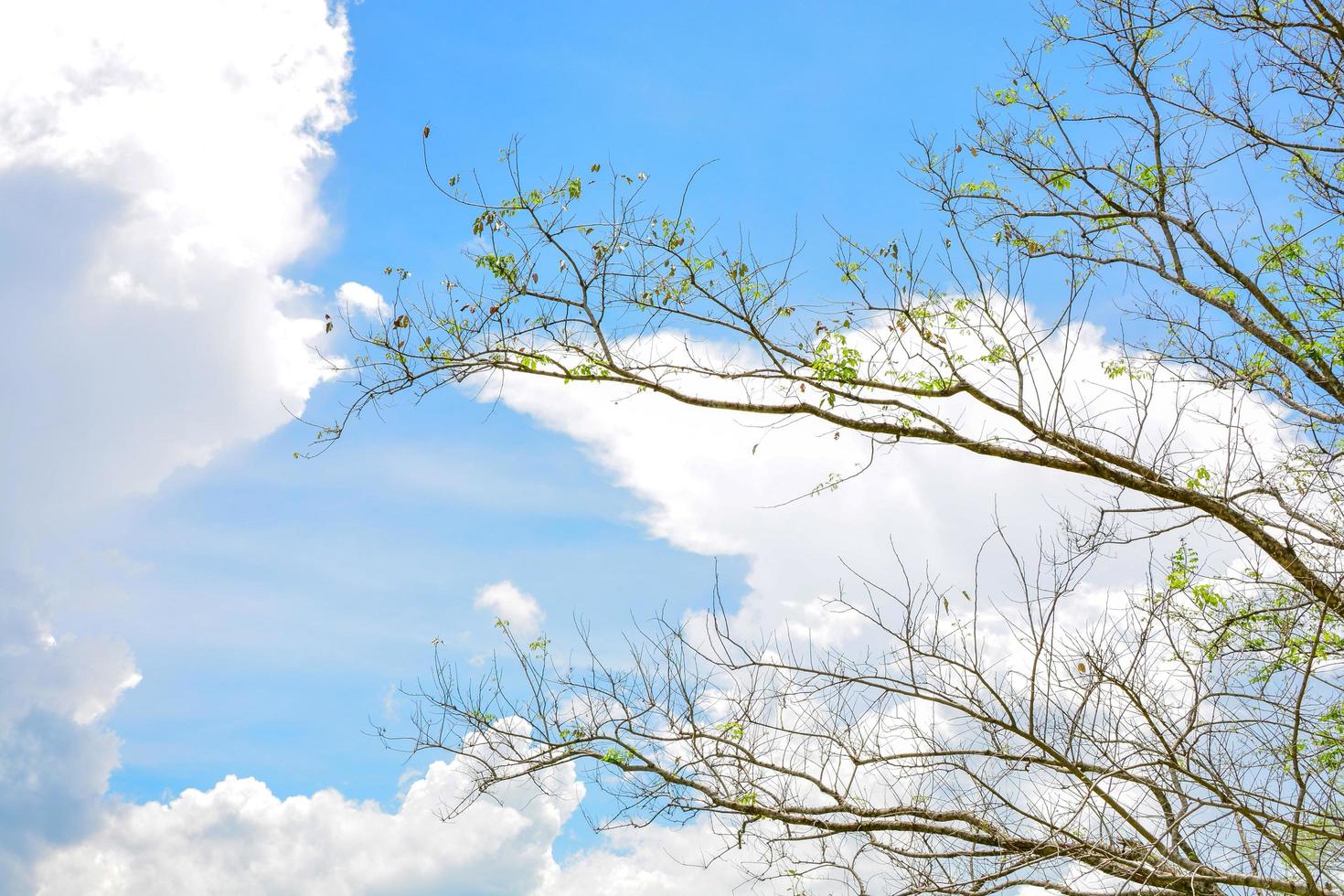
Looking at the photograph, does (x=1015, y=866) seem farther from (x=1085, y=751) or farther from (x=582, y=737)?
(x=582, y=737)

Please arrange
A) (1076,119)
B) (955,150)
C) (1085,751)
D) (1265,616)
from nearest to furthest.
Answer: (1085,751) → (1265,616) → (955,150) → (1076,119)

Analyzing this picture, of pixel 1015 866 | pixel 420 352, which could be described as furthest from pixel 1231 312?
pixel 420 352

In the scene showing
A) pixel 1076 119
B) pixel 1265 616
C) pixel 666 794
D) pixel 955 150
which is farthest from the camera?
pixel 1076 119

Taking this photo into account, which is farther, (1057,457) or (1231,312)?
(1231,312)

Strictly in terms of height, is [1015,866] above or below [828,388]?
below

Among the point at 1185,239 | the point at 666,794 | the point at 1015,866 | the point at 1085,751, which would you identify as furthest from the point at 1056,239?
the point at 666,794

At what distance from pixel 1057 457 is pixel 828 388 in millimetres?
1722

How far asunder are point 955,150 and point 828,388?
3002mm

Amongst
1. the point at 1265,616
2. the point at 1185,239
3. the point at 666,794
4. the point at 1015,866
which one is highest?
the point at 1185,239

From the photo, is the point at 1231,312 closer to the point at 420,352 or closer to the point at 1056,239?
the point at 1056,239

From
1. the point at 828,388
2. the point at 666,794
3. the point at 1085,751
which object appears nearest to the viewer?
the point at 1085,751

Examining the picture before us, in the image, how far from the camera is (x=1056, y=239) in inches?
360

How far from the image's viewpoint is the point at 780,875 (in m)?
7.05

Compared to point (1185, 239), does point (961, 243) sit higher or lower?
lower
